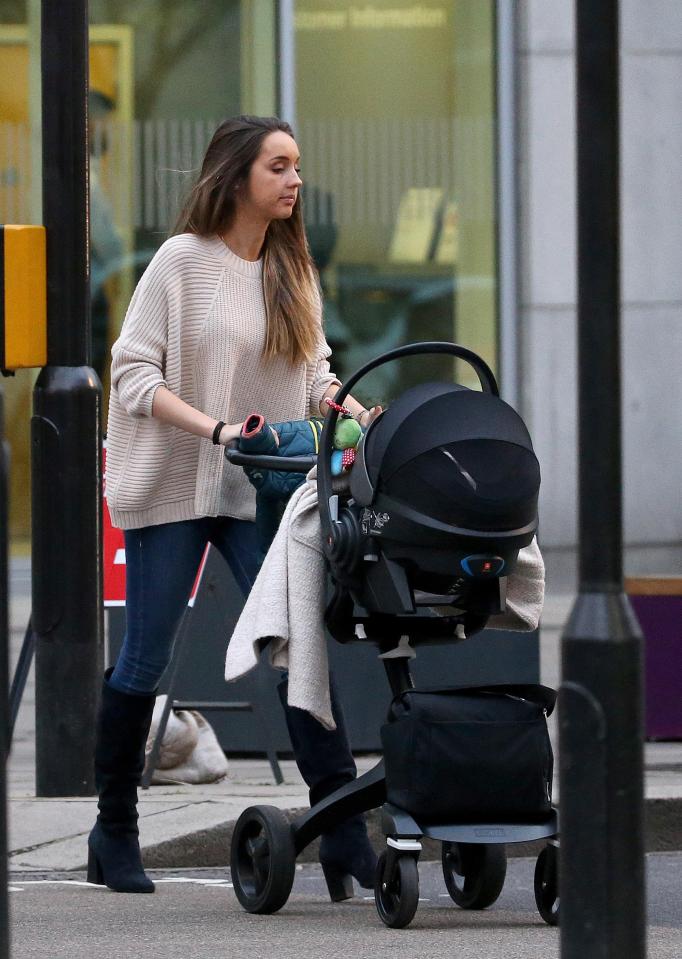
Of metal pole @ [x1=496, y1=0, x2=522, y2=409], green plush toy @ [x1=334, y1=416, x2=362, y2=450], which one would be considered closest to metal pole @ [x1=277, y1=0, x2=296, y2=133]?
metal pole @ [x1=496, y1=0, x2=522, y2=409]

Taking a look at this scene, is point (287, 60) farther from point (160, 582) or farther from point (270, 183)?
point (160, 582)

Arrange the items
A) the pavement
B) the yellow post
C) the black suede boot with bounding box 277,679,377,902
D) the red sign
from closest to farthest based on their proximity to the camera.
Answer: the black suede boot with bounding box 277,679,377,902 < the pavement < the yellow post < the red sign

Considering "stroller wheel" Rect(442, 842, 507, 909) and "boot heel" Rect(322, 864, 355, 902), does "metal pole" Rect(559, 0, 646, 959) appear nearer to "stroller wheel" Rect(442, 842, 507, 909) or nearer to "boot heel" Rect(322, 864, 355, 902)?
"stroller wheel" Rect(442, 842, 507, 909)

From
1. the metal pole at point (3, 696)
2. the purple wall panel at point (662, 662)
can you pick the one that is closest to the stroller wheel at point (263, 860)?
the metal pole at point (3, 696)

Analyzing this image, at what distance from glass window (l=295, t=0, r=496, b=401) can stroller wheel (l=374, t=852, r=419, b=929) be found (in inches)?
317

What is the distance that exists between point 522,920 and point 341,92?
857 centimetres

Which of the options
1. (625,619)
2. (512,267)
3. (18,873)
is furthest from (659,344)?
(625,619)

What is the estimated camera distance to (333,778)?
469 cm

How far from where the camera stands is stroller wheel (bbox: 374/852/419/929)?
420cm

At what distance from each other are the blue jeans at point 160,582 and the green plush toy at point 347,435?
53cm

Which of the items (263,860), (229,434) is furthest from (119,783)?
(229,434)

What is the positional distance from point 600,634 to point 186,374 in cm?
201

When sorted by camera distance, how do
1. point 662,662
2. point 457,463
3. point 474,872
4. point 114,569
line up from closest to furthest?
point 457,463 < point 474,872 < point 114,569 < point 662,662

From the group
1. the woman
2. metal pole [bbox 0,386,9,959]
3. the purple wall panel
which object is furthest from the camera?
the purple wall panel
